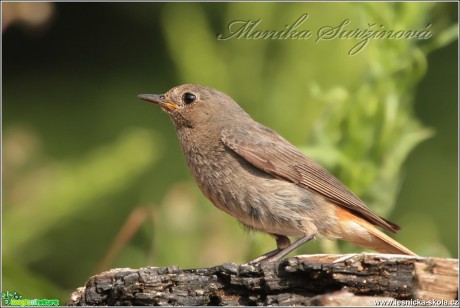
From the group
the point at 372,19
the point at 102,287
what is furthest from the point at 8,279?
the point at 372,19

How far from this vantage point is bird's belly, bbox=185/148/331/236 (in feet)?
22.1

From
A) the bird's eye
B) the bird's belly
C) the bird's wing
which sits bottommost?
the bird's belly

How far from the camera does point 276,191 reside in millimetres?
6816

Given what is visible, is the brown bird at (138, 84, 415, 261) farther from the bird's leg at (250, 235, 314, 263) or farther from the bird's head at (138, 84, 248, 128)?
the bird's head at (138, 84, 248, 128)

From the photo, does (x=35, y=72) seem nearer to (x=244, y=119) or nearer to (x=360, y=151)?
(x=244, y=119)

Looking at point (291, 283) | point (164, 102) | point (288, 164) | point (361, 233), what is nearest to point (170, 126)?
point (164, 102)

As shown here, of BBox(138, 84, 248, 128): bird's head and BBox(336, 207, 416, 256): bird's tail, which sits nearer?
BBox(336, 207, 416, 256): bird's tail

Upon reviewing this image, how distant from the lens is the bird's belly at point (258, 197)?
6.73 metres

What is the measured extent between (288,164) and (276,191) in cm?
30

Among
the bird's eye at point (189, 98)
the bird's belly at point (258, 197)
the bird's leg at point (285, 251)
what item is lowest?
the bird's leg at point (285, 251)

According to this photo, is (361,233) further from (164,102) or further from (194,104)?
(164,102)

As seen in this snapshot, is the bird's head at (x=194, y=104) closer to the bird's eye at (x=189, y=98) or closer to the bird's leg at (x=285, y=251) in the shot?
the bird's eye at (x=189, y=98)

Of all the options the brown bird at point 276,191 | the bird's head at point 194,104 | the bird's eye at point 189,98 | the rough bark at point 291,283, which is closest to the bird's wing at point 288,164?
the brown bird at point 276,191

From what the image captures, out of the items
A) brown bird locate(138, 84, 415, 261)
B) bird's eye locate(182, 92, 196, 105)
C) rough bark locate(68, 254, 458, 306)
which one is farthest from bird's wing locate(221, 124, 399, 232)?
rough bark locate(68, 254, 458, 306)
